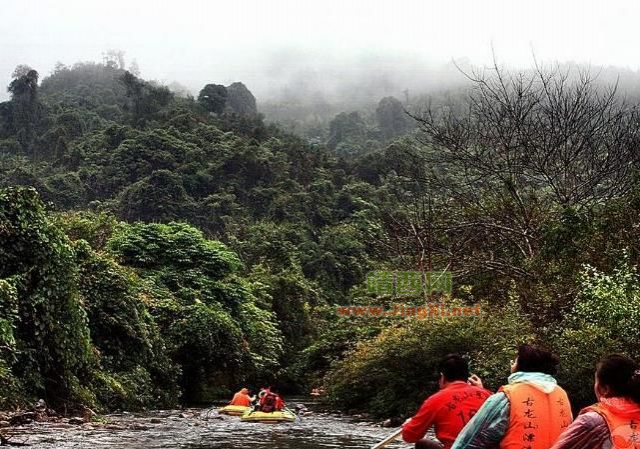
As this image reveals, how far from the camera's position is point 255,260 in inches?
1603

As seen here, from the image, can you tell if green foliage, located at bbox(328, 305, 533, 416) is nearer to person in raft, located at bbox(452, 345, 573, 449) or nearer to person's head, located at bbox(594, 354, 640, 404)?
person in raft, located at bbox(452, 345, 573, 449)

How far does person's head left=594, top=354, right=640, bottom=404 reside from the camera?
351 centimetres

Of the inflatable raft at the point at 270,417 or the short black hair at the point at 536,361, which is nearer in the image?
the short black hair at the point at 536,361

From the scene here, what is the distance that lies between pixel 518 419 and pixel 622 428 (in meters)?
0.71

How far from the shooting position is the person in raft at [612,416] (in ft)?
11.3

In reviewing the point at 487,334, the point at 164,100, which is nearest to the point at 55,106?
the point at 164,100

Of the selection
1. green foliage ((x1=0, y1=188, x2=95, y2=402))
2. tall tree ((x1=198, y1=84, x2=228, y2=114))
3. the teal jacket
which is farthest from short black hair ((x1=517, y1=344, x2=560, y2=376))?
tall tree ((x1=198, y1=84, x2=228, y2=114))

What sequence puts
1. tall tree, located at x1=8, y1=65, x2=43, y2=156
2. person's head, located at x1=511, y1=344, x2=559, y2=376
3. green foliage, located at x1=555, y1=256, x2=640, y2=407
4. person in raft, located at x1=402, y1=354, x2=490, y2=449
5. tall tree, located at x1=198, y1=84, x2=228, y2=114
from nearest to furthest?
1. person's head, located at x1=511, y1=344, x2=559, y2=376
2. person in raft, located at x1=402, y1=354, x2=490, y2=449
3. green foliage, located at x1=555, y1=256, x2=640, y2=407
4. tall tree, located at x1=8, y1=65, x2=43, y2=156
5. tall tree, located at x1=198, y1=84, x2=228, y2=114

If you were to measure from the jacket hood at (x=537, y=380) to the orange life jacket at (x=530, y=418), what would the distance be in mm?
19

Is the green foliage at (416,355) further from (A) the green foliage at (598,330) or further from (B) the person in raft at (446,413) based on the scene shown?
(B) the person in raft at (446,413)

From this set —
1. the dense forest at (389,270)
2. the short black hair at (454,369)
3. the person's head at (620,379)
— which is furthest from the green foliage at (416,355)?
the person's head at (620,379)

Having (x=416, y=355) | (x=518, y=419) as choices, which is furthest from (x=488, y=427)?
(x=416, y=355)

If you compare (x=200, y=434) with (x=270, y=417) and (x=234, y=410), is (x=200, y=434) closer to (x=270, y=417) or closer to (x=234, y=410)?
(x=270, y=417)

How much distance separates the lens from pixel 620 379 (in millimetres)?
3527
